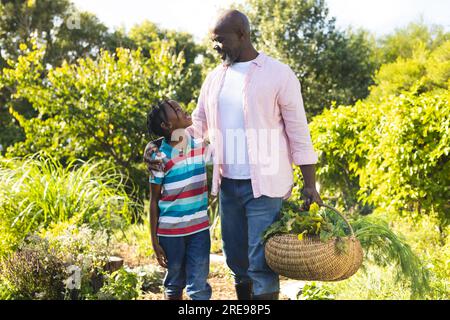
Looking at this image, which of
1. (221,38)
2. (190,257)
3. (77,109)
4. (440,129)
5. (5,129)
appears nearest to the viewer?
(221,38)

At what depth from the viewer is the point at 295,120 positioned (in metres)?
2.71

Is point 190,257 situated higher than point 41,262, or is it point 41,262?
point 190,257

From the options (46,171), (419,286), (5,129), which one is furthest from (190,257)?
(5,129)

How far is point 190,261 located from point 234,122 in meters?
0.78

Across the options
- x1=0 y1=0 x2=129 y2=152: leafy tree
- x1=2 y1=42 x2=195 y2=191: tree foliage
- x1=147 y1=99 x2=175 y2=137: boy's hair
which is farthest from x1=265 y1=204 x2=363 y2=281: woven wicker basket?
x1=0 y1=0 x2=129 y2=152: leafy tree

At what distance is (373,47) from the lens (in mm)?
20719

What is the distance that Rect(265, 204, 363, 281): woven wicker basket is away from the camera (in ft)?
8.33

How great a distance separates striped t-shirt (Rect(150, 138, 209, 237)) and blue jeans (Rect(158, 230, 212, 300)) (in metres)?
0.05

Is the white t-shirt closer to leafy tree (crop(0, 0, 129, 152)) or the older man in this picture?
the older man

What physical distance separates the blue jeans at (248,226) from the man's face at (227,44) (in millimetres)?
641

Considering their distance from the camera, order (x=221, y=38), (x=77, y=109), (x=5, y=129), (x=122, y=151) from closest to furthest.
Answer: (x=221, y=38)
(x=77, y=109)
(x=122, y=151)
(x=5, y=129)

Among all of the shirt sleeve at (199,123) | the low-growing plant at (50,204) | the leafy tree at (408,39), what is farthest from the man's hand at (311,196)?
the leafy tree at (408,39)
